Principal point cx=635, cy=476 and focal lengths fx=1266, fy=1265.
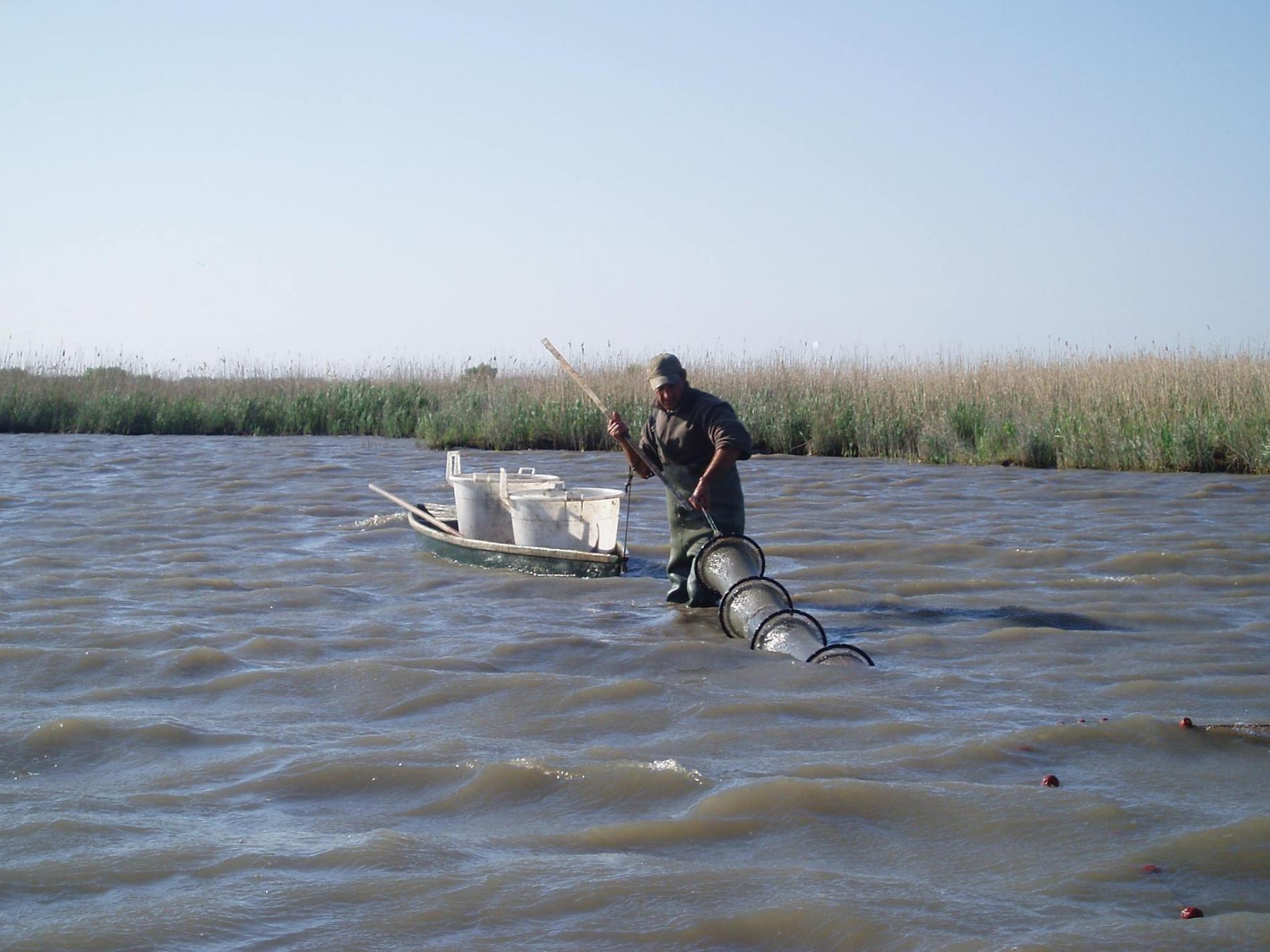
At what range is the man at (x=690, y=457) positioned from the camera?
6.86 metres

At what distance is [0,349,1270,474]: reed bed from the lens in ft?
46.4

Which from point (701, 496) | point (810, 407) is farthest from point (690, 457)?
point (810, 407)

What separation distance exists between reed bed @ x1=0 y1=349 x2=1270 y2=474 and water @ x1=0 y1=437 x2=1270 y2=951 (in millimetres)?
4971

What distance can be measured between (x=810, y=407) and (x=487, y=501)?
29.5 feet

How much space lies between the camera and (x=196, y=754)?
4602mm

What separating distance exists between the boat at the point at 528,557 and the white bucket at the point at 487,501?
12cm

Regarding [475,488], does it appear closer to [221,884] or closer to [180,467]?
[221,884]

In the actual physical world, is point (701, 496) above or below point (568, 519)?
above

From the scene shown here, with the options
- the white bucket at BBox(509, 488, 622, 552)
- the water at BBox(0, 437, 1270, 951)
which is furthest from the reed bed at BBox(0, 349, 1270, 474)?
the white bucket at BBox(509, 488, 622, 552)

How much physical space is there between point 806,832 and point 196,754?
2.25 m

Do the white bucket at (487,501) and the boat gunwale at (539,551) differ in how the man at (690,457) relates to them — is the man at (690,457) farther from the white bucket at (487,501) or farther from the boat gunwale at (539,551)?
the white bucket at (487,501)

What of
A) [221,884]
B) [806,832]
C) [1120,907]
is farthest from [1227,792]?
[221,884]

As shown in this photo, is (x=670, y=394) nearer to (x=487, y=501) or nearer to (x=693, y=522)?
(x=693, y=522)

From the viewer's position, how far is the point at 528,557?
8438mm
